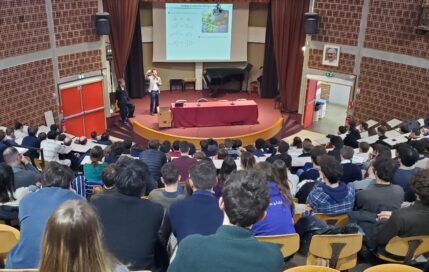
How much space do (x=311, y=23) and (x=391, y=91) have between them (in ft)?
9.21

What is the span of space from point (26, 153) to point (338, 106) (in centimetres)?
1111

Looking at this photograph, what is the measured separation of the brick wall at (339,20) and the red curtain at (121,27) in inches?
221

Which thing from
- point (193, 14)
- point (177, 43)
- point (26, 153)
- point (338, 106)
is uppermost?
point (193, 14)

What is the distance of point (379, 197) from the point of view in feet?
14.4

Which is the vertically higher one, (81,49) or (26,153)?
(81,49)

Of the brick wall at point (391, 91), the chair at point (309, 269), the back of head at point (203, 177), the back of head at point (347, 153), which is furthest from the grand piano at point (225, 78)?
the chair at point (309, 269)

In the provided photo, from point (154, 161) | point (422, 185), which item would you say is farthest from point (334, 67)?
point (422, 185)

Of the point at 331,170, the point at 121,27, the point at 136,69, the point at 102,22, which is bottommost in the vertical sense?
the point at 136,69

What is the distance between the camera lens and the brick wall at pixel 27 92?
32.4 feet

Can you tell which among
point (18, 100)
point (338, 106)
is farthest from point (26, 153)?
point (338, 106)

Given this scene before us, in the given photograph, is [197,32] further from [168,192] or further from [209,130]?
[168,192]

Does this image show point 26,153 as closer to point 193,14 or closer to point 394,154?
point 394,154

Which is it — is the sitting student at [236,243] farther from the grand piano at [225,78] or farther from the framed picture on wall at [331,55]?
the grand piano at [225,78]

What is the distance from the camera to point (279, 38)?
46.7 ft
